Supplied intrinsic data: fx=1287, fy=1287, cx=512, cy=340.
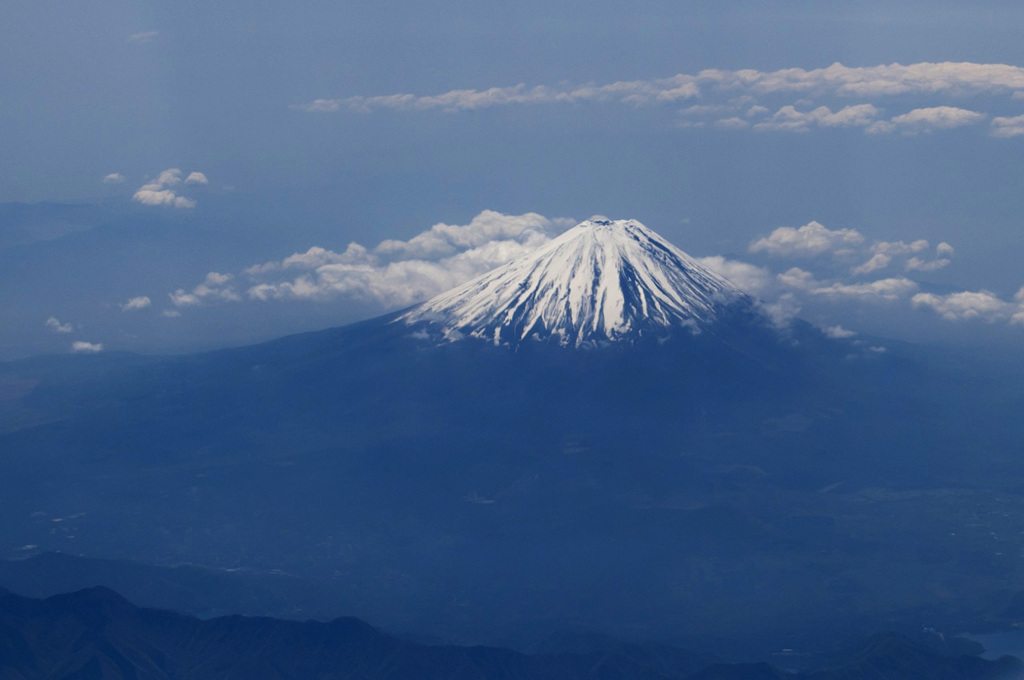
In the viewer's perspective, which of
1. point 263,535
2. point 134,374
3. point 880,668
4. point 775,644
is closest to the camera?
point 880,668

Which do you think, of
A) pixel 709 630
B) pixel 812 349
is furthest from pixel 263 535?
pixel 812 349

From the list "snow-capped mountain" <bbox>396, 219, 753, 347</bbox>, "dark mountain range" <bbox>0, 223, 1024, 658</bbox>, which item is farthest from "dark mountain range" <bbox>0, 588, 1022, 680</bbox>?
"snow-capped mountain" <bbox>396, 219, 753, 347</bbox>

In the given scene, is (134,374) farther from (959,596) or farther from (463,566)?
(959,596)

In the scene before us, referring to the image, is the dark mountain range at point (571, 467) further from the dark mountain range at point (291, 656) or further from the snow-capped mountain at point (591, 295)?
the dark mountain range at point (291, 656)

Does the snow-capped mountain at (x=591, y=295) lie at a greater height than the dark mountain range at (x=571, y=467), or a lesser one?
greater

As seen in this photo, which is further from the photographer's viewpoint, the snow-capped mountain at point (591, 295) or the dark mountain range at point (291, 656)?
the snow-capped mountain at point (591, 295)

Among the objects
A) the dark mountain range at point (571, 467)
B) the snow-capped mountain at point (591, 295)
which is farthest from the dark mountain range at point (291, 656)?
the snow-capped mountain at point (591, 295)

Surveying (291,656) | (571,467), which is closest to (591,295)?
(571,467)
